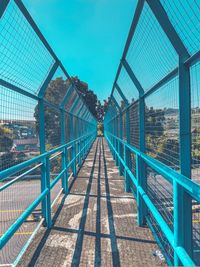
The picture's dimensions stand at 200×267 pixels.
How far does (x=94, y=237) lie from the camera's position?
2.87m

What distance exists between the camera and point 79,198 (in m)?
4.46

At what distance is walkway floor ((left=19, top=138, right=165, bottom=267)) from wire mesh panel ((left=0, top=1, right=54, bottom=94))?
6.08 feet

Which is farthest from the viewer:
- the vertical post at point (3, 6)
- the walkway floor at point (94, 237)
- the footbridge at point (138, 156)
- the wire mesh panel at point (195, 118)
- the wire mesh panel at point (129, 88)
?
the wire mesh panel at point (129, 88)

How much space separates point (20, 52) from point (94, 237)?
2309 mm

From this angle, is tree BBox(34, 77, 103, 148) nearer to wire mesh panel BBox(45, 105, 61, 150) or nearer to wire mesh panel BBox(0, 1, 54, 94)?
wire mesh panel BBox(45, 105, 61, 150)

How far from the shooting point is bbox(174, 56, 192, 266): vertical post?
159cm

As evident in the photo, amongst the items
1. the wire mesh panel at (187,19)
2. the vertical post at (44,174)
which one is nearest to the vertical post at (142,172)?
the vertical post at (44,174)

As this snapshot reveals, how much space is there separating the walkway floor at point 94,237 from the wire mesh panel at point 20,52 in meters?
1.85

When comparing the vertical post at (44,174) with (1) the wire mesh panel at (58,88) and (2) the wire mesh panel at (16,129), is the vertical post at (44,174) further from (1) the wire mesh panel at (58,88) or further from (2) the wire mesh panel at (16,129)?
(1) the wire mesh panel at (58,88)

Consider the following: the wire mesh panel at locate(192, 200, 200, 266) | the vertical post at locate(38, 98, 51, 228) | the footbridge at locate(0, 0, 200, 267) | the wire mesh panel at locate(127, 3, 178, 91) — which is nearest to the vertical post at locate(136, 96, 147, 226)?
the footbridge at locate(0, 0, 200, 267)

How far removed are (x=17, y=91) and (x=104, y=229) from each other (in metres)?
2.08

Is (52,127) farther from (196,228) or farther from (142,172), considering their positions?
(196,228)

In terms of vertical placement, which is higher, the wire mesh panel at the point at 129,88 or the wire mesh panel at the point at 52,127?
the wire mesh panel at the point at 129,88

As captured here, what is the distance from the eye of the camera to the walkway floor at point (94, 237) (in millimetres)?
2381
